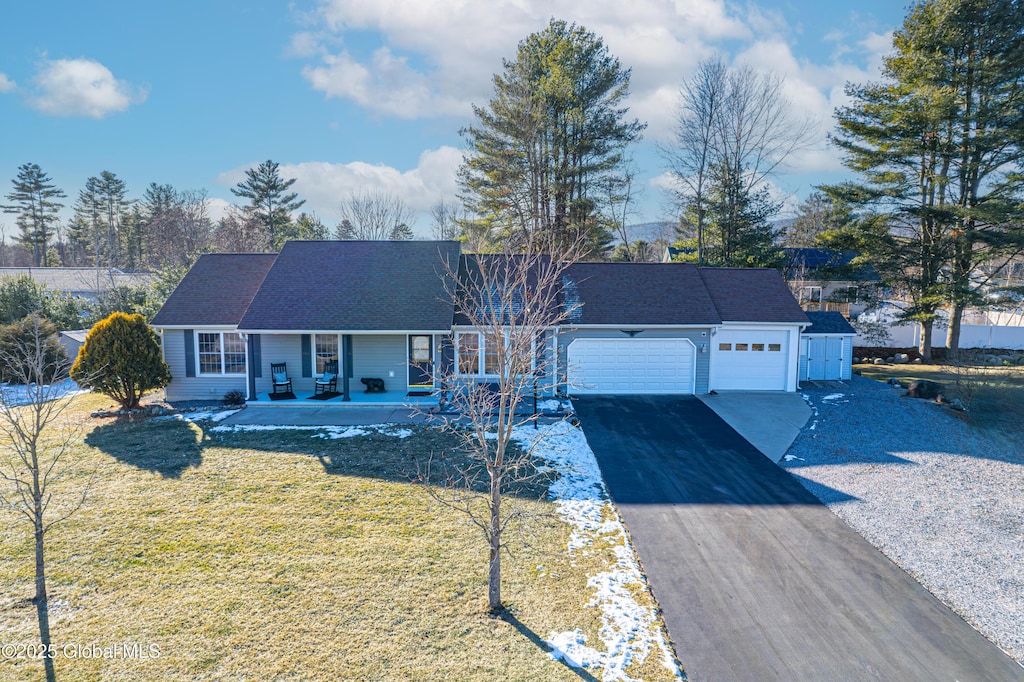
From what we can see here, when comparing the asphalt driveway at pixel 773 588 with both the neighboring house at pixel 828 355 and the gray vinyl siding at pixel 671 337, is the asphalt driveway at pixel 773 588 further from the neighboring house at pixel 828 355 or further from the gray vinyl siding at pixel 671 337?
the neighboring house at pixel 828 355

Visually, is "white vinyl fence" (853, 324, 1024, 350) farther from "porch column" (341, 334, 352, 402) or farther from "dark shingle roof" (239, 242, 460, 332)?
"porch column" (341, 334, 352, 402)

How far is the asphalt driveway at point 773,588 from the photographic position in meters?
4.96

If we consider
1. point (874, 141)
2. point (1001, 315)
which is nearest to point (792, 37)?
point (874, 141)

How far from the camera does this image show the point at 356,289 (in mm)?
16281

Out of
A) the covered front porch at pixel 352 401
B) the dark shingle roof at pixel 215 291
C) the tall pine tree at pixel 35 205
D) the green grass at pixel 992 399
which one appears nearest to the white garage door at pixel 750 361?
the green grass at pixel 992 399

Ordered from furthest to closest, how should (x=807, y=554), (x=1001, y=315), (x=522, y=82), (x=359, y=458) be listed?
(x=1001, y=315)
(x=522, y=82)
(x=359, y=458)
(x=807, y=554)

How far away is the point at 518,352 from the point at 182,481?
739cm

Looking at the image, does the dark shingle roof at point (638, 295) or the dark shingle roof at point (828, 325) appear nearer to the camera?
the dark shingle roof at point (638, 295)

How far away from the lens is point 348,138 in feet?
77.3

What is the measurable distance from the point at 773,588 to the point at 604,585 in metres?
2.06

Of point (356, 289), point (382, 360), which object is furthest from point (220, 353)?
point (382, 360)

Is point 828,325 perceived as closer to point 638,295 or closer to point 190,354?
point 638,295

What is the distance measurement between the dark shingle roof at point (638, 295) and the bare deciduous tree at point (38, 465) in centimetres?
1255

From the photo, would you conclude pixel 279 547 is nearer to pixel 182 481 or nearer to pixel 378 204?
pixel 182 481
